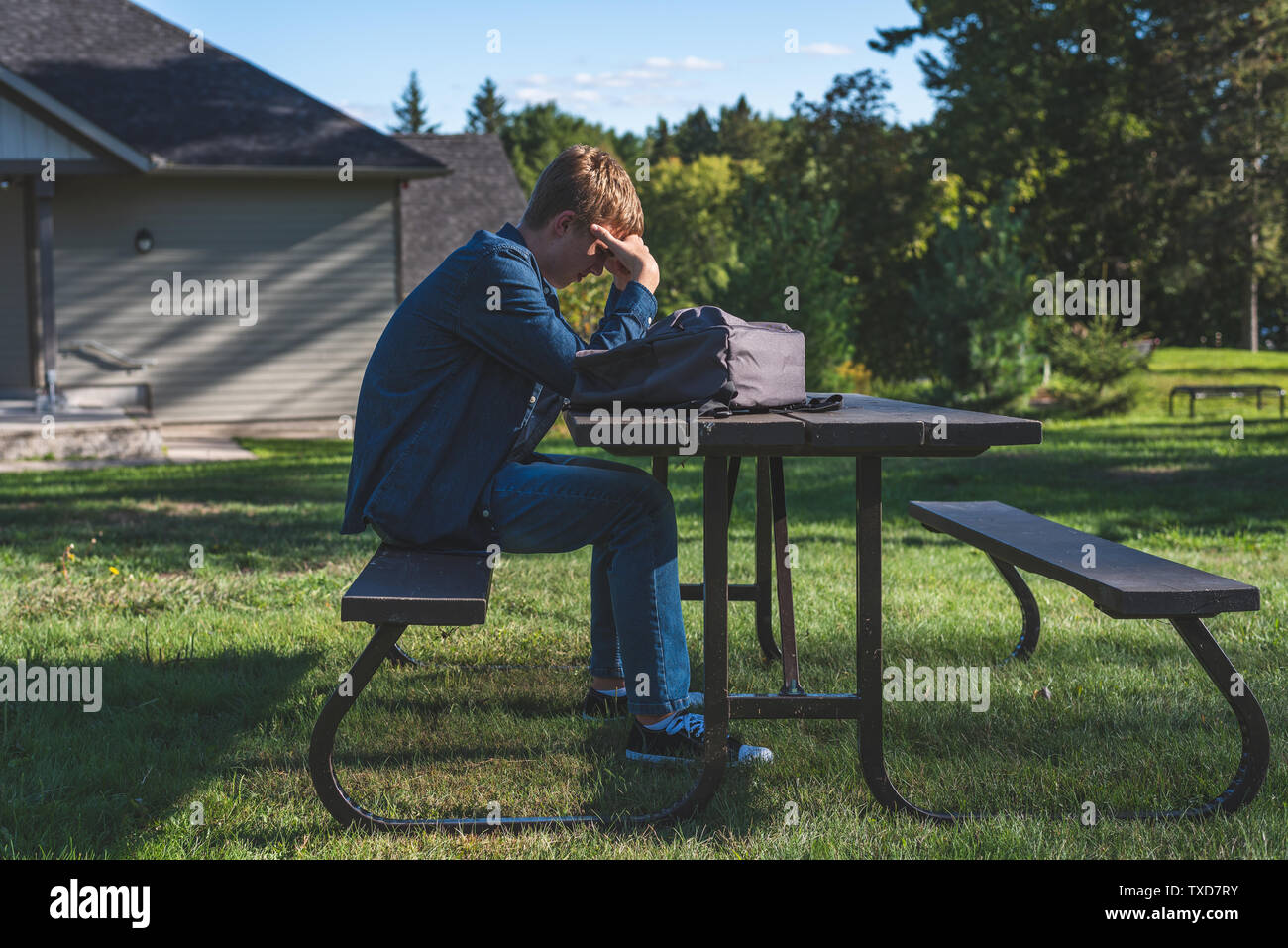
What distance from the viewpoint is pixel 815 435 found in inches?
114

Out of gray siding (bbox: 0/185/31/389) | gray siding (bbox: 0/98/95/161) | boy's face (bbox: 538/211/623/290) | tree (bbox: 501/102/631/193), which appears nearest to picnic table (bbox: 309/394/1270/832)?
Answer: boy's face (bbox: 538/211/623/290)

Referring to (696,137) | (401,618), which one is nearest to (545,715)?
(401,618)

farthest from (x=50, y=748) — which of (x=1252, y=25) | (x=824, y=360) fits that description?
(x=1252, y=25)

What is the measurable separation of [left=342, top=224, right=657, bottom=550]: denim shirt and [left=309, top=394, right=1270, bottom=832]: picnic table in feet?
0.41

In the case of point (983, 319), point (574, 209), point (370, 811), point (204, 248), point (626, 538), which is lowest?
point (370, 811)

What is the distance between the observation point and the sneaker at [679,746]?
339 cm

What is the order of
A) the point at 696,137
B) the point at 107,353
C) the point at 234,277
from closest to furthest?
the point at 107,353 < the point at 234,277 < the point at 696,137

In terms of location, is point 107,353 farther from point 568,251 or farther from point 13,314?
point 568,251

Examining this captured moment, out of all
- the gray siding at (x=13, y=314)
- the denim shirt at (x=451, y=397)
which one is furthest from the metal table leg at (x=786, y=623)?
the gray siding at (x=13, y=314)

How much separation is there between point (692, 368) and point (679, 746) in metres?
1.10
